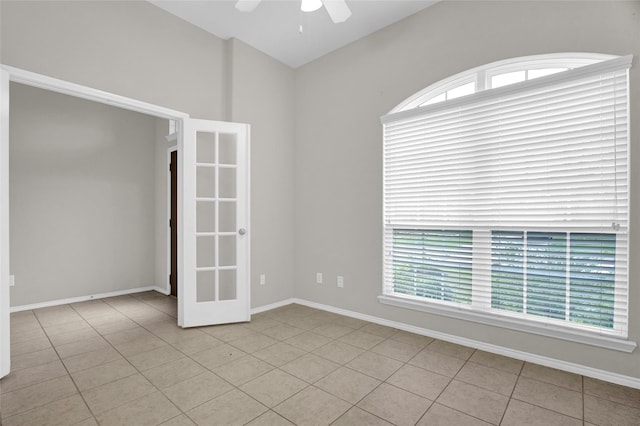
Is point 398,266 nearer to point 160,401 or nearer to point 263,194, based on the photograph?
point 263,194

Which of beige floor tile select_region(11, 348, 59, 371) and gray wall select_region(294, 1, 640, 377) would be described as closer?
gray wall select_region(294, 1, 640, 377)

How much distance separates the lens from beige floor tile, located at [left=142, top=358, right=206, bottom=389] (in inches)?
87.9

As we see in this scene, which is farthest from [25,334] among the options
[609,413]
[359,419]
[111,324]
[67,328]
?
[609,413]

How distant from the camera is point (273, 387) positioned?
2.17 metres

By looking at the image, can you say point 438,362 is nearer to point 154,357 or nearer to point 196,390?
point 196,390

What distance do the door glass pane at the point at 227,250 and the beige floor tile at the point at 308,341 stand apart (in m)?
1.11

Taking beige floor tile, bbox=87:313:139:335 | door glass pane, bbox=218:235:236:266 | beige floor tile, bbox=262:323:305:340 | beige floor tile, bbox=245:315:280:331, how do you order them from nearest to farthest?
1. beige floor tile, bbox=262:323:305:340
2. beige floor tile, bbox=87:313:139:335
3. beige floor tile, bbox=245:315:280:331
4. door glass pane, bbox=218:235:236:266

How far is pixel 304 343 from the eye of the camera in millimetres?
2934

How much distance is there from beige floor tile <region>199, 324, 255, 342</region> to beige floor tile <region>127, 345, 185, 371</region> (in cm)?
43

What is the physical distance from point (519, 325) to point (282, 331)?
84.9 inches

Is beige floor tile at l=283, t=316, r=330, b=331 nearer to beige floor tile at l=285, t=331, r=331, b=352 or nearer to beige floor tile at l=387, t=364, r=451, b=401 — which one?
beige floor tile at l=285, t=331, r=331, b=352

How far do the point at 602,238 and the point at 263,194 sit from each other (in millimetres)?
3277

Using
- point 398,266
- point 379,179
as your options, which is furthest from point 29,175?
point 398,266

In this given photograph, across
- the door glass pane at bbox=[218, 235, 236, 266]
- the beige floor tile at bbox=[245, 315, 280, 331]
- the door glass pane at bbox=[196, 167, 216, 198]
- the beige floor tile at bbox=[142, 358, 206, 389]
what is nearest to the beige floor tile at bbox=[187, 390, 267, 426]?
the beige floor tile at bbox=[142, 358, 206, 389]
